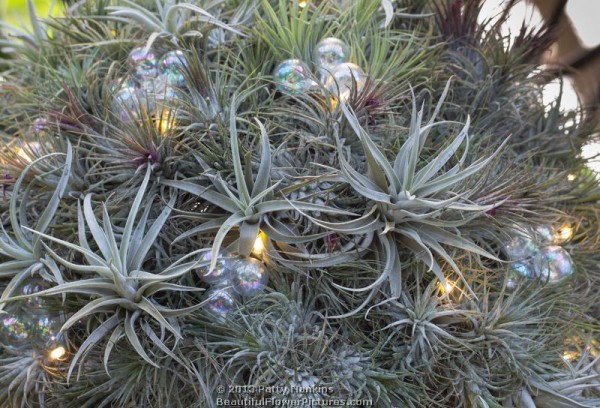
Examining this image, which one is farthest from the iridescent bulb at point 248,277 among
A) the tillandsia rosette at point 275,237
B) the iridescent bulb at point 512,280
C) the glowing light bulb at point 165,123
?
the iridescent bulb at point 512,280

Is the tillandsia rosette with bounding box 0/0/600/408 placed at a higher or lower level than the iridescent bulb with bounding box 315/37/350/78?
lower

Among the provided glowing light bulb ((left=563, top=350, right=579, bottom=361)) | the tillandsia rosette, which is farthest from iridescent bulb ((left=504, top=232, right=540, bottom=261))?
glowing light bulb ((left=563, top=350, right=579, bottom=361))

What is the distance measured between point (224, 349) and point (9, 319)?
223 mm

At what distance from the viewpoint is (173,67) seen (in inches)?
24.0

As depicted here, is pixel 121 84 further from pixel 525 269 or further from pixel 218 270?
pixel 525 269

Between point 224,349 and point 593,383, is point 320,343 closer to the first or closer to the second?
point 224,349

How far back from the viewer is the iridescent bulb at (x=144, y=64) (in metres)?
0.62

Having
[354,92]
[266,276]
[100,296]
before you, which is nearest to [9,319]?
[100,296]

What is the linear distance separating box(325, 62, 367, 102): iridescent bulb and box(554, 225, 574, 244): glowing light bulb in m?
0.30

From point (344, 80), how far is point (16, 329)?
0.41 meters

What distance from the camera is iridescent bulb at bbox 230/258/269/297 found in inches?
20.9

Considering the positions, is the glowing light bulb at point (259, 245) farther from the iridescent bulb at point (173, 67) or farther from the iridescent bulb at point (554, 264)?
the iridescent bulb at point (554, 264)

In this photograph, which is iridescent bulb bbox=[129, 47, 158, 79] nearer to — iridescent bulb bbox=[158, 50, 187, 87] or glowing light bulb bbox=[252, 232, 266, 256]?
iridescent bulb bbox=[158, 50, 187, 87]

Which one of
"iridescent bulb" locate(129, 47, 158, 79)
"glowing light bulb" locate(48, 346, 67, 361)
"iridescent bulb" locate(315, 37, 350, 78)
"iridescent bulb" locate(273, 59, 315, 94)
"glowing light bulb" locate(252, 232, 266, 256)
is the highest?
"iridescent bulb" locate(315, 37, 350, 78)
